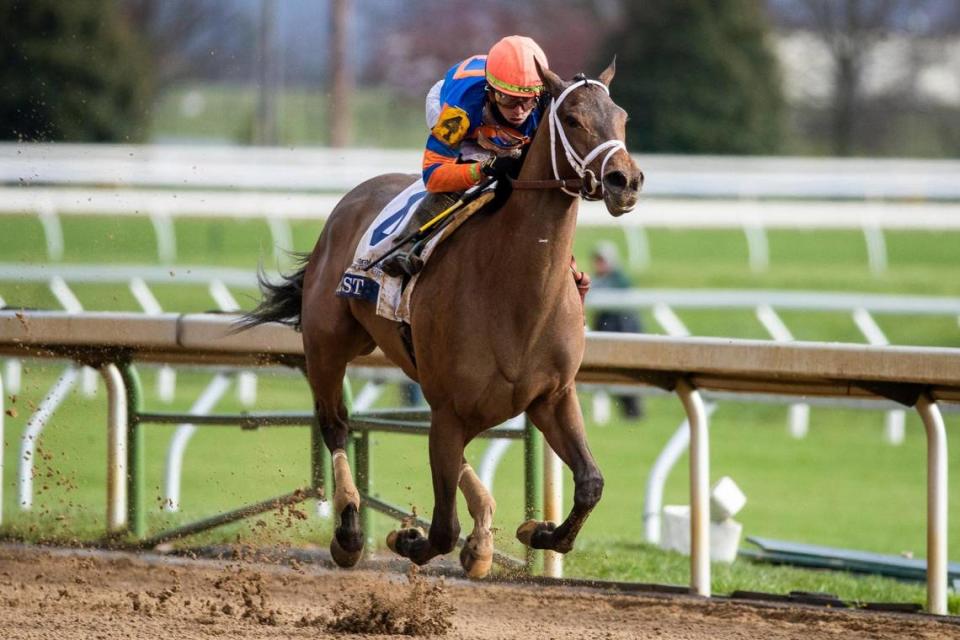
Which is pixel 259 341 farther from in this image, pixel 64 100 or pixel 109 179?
pixel 64 100

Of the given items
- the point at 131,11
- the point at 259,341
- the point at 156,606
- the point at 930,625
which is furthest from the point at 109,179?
the point at 131,11

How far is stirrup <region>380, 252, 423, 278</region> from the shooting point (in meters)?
5.12

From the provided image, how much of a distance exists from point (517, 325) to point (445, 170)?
2.03 ft

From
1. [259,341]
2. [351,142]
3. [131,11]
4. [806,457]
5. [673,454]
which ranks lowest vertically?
[806,457]

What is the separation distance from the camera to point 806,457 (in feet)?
39.2

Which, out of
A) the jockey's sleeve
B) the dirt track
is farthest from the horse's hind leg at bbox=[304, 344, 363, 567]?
the jockey's sleeve

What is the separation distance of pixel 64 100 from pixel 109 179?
24.5 ft

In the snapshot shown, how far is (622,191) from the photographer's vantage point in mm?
4227

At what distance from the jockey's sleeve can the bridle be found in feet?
0.89

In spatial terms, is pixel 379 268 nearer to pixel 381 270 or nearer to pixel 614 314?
pixel 381 270

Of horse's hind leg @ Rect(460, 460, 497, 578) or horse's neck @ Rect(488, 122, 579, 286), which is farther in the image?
horse's hind leg @ Rect(460, 460, 497, 578)

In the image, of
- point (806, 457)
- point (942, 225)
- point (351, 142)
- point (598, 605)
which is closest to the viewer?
point (598, 605)

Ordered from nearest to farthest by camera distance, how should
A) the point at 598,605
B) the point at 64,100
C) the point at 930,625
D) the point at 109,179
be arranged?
the point at 930,625, the point at 598,605, the point at 109,179, the point at 64,100

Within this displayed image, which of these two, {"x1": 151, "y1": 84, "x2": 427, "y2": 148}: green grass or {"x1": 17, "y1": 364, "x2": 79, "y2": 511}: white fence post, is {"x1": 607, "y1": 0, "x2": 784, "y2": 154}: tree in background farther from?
{"x1": 17, "y1": 364, "x2": 79, "y2": 511}: white fence post
